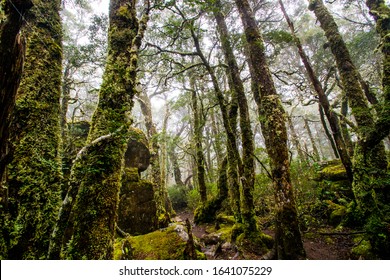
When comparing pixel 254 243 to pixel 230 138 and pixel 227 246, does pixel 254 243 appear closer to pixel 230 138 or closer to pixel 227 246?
pixel 227 246

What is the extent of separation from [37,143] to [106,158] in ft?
4.22

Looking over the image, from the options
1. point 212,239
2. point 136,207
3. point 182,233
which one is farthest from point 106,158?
point 136,207

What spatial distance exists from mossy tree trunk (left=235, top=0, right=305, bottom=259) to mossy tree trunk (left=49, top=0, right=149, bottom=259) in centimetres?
275

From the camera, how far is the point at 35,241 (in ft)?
9.36

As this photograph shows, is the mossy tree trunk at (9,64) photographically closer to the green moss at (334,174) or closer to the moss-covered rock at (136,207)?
the moss-covered rock at (136,207)

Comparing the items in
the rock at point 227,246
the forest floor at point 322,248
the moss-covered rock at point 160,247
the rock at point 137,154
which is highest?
the rock at point 137,154

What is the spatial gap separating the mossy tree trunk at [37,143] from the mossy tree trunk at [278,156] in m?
3.87

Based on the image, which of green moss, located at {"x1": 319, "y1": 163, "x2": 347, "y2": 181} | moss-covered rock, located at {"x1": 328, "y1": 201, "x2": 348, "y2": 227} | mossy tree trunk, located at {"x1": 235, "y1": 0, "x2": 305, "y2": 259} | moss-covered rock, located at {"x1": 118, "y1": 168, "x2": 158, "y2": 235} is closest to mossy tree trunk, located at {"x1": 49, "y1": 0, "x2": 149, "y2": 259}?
mossy tree trunk, located at {"x1": 235, "y1": 0, "x2": 305, "y2": 259}

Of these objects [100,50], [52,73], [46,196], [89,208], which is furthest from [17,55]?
[100,50]

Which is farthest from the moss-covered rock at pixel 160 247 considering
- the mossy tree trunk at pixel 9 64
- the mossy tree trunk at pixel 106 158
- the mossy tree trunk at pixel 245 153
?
the mossy tree trunk at pixel 9 64

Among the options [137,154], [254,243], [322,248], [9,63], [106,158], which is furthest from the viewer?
[137,154]

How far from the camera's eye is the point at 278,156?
426 cm

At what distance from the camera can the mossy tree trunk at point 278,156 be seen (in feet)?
12.4
